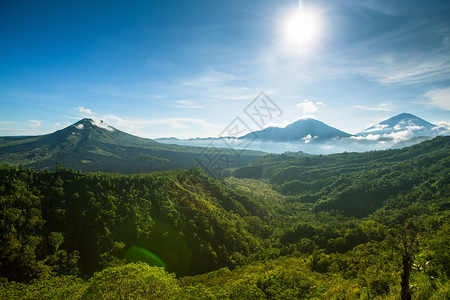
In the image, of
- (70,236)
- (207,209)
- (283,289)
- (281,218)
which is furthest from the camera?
(281,218)

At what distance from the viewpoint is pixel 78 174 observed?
6788cm

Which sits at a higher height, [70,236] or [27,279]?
[70,236]

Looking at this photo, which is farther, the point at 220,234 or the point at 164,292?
the point at 220,234

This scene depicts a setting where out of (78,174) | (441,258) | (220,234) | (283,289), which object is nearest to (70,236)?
(78,174)

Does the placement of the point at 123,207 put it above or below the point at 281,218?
above

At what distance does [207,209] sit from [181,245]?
1927cm

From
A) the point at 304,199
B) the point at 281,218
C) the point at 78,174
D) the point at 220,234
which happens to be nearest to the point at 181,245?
the point at 220,234

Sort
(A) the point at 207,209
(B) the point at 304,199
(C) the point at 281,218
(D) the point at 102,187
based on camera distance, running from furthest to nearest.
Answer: (B) the point at 304,199 < (C) the point at 281,218 < (A) the point at 207,209 < (D) the point at 102,187

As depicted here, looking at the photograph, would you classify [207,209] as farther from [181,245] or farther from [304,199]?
[304,199]

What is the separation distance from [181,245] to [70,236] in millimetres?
27068

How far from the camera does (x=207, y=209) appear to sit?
77000mm

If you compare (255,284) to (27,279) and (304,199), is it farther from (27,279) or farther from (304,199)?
(304,199)

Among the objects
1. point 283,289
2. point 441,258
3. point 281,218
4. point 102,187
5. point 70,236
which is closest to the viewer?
point 441,258

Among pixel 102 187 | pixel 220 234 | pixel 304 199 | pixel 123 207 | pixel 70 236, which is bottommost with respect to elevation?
pixel 304 199
